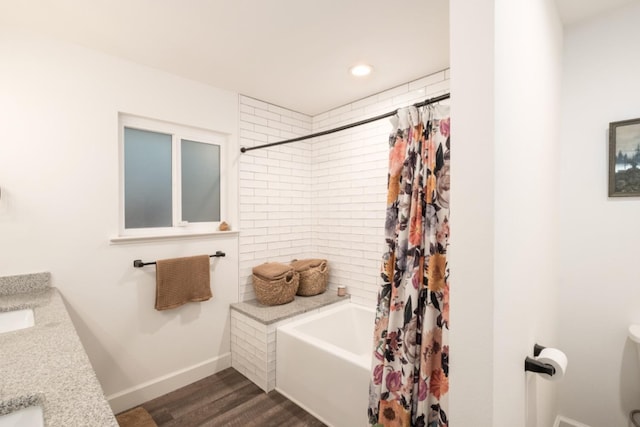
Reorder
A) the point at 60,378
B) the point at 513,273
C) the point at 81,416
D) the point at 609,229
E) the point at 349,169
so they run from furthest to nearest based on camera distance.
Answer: the point at 349,169, the point at 609,229, the point at 513,273, the point at 60,378, the point at 81,416

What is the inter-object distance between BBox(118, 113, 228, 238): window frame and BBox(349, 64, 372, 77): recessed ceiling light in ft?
4.26

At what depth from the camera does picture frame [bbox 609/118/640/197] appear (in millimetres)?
1641

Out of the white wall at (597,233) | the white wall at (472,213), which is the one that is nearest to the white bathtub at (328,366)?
the white wall at (472,213)

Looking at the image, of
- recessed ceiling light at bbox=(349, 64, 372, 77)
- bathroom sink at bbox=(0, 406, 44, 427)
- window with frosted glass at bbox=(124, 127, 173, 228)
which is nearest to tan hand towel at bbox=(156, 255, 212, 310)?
window with frosted glass at bbox=(124, 127, 173, 228)

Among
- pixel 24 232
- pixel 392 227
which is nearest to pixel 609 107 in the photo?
pixel 392 227

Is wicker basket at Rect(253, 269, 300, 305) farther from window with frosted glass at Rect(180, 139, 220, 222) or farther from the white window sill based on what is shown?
window with frosted glass at Rect(180, 139, 220, 222)

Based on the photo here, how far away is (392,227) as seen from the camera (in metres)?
1.60

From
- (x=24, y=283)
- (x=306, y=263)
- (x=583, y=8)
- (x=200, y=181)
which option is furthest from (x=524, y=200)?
(x=24, y=283)

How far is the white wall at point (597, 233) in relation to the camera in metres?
1.67

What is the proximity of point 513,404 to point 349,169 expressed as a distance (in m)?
2.28

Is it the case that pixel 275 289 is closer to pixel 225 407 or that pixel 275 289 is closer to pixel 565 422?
pixel 225 407

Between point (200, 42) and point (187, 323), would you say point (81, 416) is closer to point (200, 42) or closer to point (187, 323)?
point (187, 323)

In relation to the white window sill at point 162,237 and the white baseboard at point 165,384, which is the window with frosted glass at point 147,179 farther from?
the white baseboard at point 165,384

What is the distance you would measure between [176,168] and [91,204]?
67 centimetres
